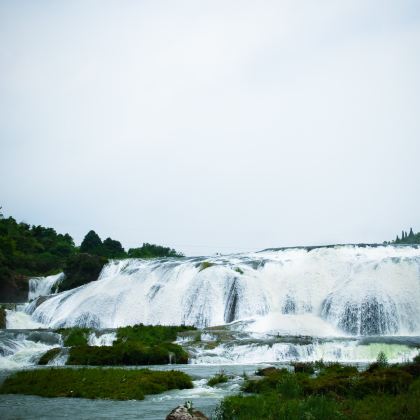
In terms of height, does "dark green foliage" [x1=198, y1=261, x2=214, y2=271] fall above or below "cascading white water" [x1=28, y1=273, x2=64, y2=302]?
above

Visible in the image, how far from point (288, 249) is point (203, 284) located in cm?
1123

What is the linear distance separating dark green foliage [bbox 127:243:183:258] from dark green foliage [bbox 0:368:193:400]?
62.7 m

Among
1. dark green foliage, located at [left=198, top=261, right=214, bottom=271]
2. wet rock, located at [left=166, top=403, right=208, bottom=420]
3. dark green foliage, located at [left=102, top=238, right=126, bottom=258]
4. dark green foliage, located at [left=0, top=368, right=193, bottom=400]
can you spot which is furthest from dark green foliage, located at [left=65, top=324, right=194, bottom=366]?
dark green foliage, located at [left=102, top=238, right=126, bottom=258]

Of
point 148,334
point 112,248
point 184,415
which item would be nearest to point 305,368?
point 184,415

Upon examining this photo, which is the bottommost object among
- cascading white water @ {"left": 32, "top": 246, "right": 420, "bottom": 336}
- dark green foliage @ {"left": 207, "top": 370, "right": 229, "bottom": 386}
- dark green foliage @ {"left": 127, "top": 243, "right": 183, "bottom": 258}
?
dark green foliage @ {"left": 207, "top": 370, "right": 229, "bottom": 386}

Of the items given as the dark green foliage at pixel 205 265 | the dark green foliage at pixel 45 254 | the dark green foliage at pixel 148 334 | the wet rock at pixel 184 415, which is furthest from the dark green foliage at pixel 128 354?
the dark green foliage at pixel 45 254

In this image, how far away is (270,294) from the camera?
4303 cm

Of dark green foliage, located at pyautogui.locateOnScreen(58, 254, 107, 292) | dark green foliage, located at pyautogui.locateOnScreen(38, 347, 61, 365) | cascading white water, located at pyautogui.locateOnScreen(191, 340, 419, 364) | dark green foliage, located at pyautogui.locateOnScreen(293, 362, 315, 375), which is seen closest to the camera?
dark green foliage, located at pyautogui.locateOnScreen(293, 362, 315, 375)

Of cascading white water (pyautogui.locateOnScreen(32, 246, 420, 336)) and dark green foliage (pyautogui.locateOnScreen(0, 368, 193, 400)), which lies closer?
dark green foliage (pyautogui.locateOnScreen(0, 368, 193, 400))

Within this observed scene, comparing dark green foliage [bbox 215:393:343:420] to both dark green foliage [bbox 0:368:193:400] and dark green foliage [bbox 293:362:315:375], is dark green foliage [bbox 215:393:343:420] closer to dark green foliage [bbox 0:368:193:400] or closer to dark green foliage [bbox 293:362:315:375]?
dark green foliage [bbox 0:368:193:400]

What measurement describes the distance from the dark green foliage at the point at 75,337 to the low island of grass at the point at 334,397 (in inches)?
694

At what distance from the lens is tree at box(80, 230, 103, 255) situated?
82.3 meters

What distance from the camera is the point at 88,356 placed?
26.7 metres

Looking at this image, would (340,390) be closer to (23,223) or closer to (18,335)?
(18,335)
